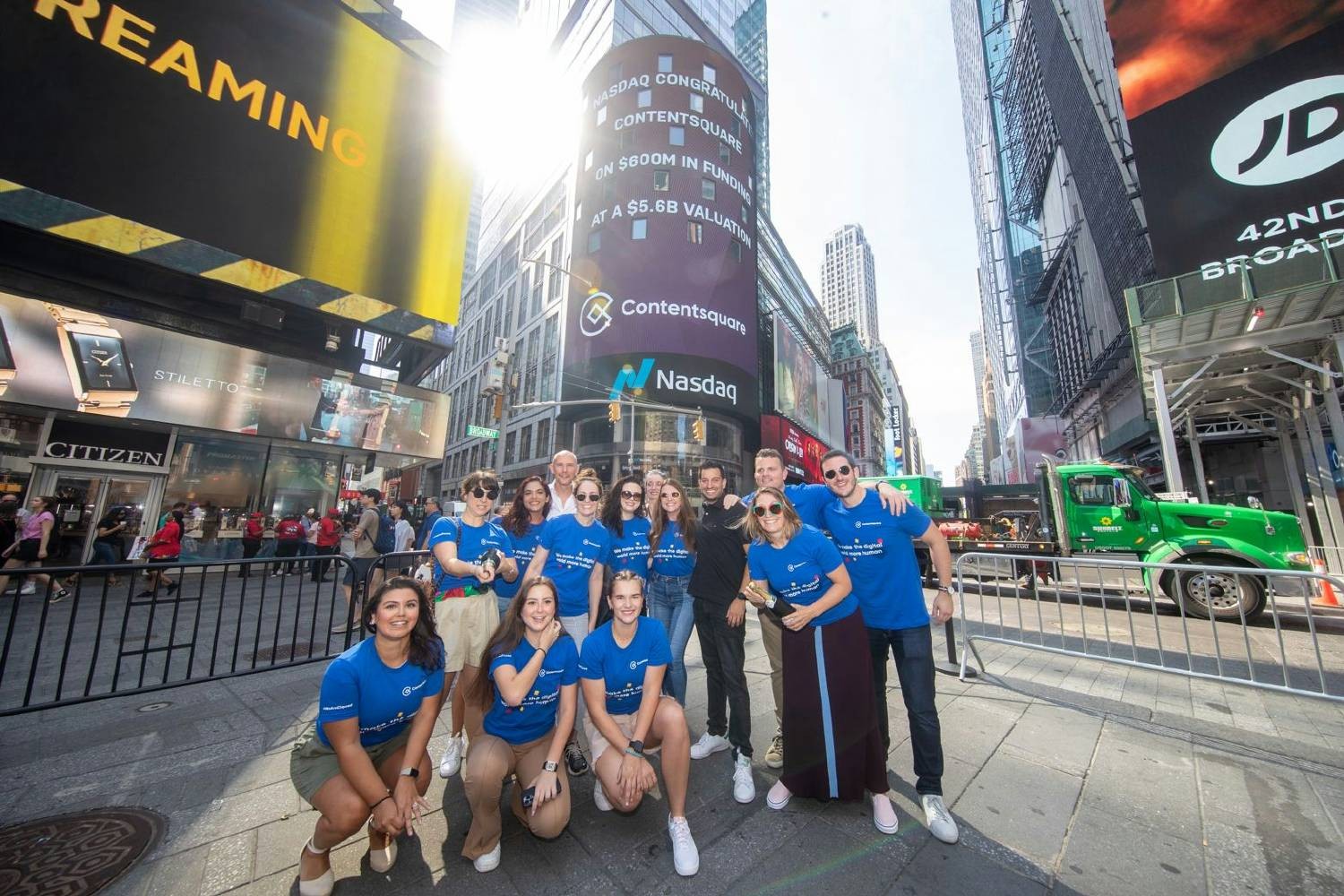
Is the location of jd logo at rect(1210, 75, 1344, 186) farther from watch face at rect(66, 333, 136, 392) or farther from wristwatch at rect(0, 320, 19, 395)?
wristwatch at rect(0, 320, 19, 395)

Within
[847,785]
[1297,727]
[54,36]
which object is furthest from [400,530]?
[1297,727]

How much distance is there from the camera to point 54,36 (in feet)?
18.8

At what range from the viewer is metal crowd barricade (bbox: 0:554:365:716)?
4.20m

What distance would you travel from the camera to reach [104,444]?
11.2 m

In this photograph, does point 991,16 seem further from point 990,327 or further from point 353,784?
point 353,784

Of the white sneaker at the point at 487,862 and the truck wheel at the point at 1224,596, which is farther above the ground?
the truck wheel at the point at 1224,596

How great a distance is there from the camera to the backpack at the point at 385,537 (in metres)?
9.81

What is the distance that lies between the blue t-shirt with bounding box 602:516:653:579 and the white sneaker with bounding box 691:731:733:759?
1.33 m

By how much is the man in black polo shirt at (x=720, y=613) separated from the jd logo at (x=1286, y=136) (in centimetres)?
2003

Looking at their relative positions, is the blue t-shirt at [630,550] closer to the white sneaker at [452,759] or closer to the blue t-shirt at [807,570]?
the blue t-shirt at [807,570]

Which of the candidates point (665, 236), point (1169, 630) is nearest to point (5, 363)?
point (1169, 630)

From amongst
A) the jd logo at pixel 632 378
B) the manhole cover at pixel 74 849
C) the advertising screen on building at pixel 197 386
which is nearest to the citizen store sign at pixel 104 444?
the advertising screen on building at pixel 197 386

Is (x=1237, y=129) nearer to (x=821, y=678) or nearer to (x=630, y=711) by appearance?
(x=821, y=678)

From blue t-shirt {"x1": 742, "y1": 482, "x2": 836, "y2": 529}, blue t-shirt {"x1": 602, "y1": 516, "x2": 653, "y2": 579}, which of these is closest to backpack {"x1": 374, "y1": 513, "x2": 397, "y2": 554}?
blue t-shirt {"x1": 602, "y1": 516, "x2": 653, "y2": 579}
